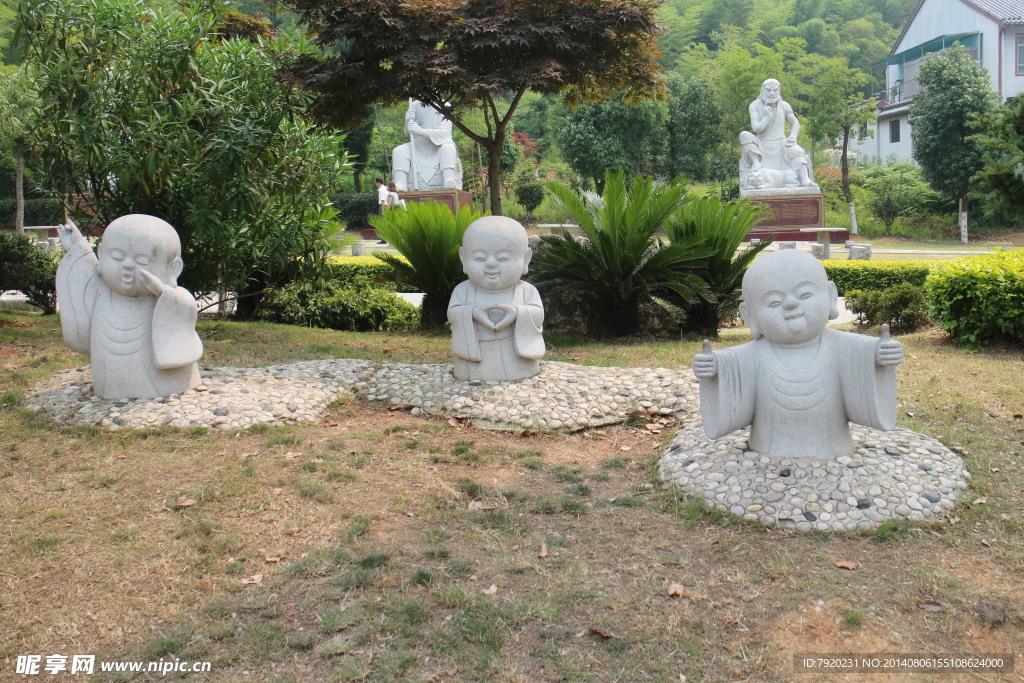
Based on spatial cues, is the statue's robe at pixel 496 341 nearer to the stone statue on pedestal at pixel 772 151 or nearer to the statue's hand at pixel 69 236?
the statue's hand at pixel 69 236

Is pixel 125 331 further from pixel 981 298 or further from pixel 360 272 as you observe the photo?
pixel 360 272

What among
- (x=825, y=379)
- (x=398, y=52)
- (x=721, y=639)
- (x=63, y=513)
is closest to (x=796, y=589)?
(x=721, y=639)

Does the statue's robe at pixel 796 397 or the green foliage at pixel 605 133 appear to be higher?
the green foliage at pixel 605 133

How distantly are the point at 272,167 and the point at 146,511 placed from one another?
512 cm

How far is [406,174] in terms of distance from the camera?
2281 cm

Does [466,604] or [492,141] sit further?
[492,141]

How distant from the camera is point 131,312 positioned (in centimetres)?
588

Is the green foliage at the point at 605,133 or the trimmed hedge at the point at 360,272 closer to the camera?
the trimmed hedge at the point at 360,272

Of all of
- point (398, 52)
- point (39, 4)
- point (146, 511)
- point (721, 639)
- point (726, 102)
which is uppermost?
point (726, 102)

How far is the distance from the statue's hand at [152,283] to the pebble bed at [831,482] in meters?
3.70

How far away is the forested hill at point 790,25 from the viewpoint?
47938 mm

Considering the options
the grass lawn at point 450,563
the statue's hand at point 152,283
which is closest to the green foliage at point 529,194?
the statue's hand at point 152,283

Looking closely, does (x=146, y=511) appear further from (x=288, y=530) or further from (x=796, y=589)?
(x=796, y=589)

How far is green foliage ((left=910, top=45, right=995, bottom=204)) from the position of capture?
2428 centimetres
